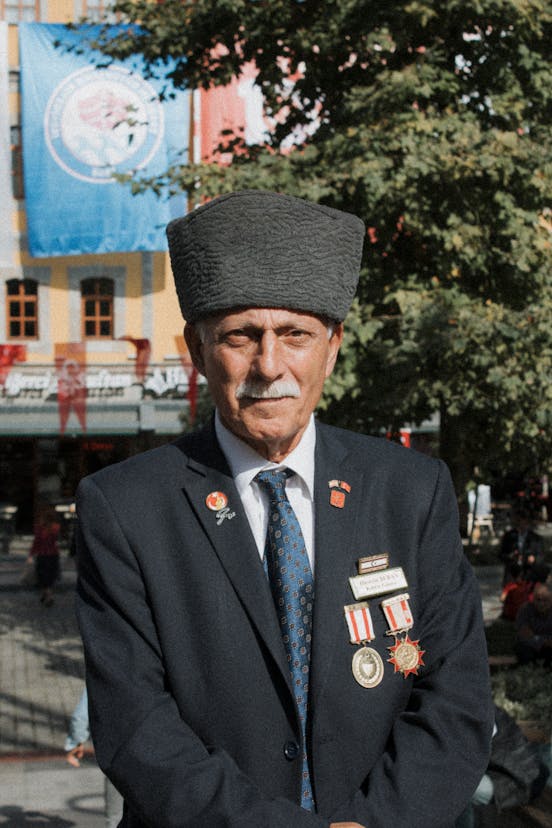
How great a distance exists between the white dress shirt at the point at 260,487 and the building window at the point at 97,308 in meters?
25.6

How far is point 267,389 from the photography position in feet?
7.70

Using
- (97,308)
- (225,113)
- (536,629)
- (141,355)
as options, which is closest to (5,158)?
(97,308)

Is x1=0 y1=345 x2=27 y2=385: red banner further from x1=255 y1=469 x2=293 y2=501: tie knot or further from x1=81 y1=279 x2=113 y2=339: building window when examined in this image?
x1=255 y1=469 x2=293 y2=501: tie knot

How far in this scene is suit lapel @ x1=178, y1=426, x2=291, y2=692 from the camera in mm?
2320

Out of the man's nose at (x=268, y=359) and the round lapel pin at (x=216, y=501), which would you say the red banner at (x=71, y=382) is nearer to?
the round lapel pin at (x=216, y=501)

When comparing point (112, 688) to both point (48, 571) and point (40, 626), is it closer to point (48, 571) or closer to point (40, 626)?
point (40, 626)

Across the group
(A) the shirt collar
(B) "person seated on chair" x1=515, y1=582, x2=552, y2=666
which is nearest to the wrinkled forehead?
(A) the shirt collar

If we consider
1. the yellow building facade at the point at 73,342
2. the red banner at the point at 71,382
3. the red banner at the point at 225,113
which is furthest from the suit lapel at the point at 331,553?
the red banner at the point at 71,382

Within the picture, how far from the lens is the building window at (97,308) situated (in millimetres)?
27703

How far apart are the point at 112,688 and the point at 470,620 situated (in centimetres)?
81

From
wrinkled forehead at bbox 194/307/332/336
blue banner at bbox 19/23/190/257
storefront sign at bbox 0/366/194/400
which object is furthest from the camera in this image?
storefront sign at bbox 0/366/194/400

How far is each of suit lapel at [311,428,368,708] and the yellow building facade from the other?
23887 mm

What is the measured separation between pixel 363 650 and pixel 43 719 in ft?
30.2

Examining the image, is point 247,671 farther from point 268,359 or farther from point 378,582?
point 268,359
